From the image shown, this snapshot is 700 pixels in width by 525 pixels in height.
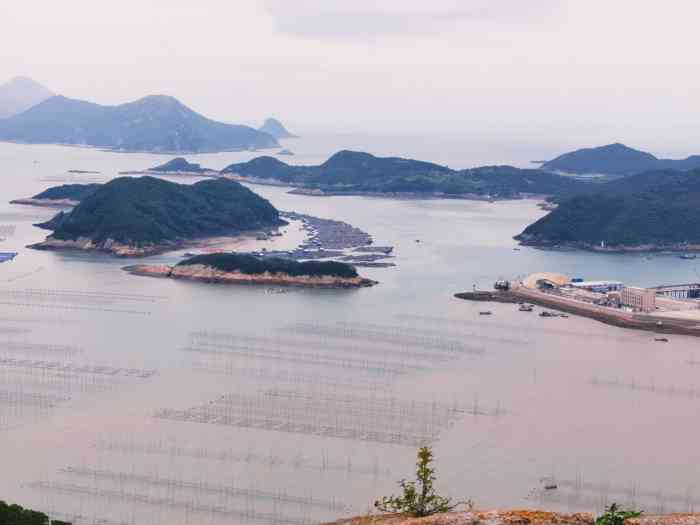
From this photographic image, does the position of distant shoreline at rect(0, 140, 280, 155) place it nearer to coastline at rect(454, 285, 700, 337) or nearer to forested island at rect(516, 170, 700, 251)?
forested island at rect(516, 170, 700, 251)

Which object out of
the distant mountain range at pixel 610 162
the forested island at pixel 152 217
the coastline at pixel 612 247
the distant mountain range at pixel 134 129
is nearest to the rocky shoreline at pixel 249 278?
the forested island at pixel 152 217

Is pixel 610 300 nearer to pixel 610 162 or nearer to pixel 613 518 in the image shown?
pixel 613 518

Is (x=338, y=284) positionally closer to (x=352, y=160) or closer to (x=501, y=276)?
(x=501, y=276)

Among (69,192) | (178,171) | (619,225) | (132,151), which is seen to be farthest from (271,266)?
(132,151)

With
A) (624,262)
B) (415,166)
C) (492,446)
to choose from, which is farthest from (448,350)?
(415,166)

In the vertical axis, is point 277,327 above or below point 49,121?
below

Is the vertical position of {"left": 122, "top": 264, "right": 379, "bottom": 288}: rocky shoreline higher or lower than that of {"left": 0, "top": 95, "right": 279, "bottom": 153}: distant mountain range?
lower

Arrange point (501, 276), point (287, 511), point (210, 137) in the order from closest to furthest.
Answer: point (287, 511), point (501, 276), point (210, 137)

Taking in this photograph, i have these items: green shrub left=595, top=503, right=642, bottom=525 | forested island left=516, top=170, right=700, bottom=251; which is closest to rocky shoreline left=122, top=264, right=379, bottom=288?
forested island left=516, top=170, right=700, bottom=251
